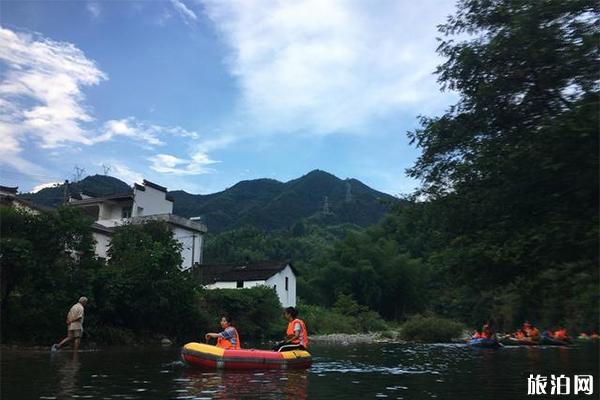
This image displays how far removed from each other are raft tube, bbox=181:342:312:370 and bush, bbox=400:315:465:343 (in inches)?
1057

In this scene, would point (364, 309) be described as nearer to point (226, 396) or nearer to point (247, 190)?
point (226, 396)

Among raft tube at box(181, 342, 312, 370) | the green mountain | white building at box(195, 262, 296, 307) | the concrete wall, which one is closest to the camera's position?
raft tube at box(181, 342, 312, 370)

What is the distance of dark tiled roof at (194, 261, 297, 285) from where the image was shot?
1886 inches

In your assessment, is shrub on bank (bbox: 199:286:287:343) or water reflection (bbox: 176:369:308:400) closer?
water reflection (bbox: 176:369:308:400)

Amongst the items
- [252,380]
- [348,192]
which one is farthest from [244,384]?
[348,192]

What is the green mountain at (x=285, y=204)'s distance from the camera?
12044 centimetres

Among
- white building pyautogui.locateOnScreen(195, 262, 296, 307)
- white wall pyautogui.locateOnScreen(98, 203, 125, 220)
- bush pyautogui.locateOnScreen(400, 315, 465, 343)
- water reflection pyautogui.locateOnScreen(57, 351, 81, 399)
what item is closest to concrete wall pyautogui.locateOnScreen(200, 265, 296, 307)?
white building pyautogui.locateOnScreen(195, 262, 296, 307)

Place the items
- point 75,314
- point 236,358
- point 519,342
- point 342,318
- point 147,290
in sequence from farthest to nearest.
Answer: point 342,318 → point 519,342 → point 147,290 → point 75,314 → point 236,358

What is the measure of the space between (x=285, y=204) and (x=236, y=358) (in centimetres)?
12635

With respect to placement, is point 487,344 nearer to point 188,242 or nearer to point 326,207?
point 188,242

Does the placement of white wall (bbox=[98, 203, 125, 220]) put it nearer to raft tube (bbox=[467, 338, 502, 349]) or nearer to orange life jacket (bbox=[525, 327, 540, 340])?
raft tube (bbox=[467, 338, 502, 349])

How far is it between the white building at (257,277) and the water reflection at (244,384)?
105 ft

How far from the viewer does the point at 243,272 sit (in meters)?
50.0

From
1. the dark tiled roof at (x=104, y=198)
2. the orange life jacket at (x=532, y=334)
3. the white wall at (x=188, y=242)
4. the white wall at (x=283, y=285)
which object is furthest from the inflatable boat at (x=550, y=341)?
the dark tiled roof at (x=104, y=198)
